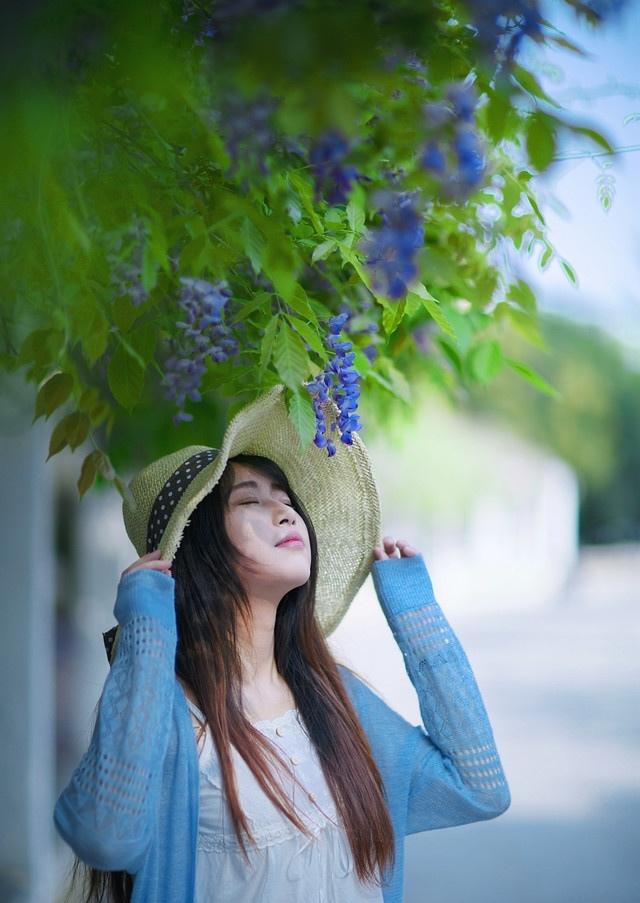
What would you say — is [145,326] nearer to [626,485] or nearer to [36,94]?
[36,94]

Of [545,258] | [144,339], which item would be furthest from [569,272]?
[144,339]

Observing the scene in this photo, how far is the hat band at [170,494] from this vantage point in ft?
5.51

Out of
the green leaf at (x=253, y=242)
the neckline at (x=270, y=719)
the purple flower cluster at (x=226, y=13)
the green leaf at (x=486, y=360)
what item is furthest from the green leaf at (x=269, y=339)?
the green leaf at (x=486, y=360)

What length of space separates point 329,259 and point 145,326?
34cm

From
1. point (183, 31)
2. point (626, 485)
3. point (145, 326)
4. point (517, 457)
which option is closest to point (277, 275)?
point (183, 31)

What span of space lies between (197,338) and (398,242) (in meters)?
0.47

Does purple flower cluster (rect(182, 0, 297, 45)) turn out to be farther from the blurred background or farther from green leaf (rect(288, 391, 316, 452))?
green leaf (rect(288, 391, 316, 452))

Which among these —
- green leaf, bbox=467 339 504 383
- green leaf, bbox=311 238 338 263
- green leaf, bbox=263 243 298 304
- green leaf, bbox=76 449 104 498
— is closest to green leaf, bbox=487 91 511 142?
green leaf, bbox=263 243 298 304

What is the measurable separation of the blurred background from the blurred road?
3cm

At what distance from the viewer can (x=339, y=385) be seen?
4.75 feet

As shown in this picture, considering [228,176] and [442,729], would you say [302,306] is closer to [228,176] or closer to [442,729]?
[228,176]

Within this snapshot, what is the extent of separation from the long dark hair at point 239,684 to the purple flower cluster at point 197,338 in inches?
9.7

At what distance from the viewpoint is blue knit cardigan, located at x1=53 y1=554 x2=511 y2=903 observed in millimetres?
1397

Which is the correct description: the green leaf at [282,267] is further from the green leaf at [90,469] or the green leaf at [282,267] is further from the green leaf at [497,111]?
the green leaf at [90,469]
